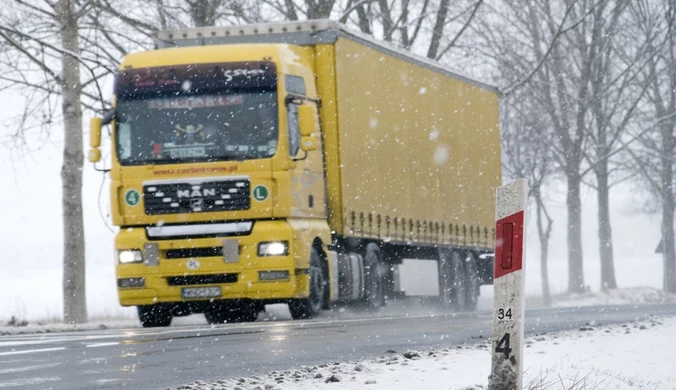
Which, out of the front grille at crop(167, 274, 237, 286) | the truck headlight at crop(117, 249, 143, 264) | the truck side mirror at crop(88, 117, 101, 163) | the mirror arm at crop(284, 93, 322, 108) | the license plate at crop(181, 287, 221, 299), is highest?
the mirror arm at crop(284, 93, 322, 108)

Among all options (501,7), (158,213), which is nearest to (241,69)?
(158,213)

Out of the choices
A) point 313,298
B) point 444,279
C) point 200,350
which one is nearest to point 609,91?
point 444,279

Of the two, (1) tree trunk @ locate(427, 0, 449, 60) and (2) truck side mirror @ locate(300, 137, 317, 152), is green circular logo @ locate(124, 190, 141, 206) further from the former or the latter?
(1) tree trunk @ locate(427, 0, 449, 60)

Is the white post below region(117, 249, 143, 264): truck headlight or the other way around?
below

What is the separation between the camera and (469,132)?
26078mm

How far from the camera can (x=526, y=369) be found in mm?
8930

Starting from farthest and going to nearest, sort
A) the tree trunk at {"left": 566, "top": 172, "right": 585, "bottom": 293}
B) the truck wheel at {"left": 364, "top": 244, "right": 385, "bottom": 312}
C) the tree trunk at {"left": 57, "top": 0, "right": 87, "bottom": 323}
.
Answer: the tree trunk at {"left": 566, "top": 172, "right": 585, "bottom": 293}
the tree trunk at {"left": 57, "top": 0, "right": 87, "bottom": 323}
the truck wheel at {"left": 364, "top": 244, "right": 385, "bottom": 312}

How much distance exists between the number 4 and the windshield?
34.6 feet

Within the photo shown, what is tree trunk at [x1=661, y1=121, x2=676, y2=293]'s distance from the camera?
47062 millimetres

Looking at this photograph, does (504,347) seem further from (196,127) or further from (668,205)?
(668,205)

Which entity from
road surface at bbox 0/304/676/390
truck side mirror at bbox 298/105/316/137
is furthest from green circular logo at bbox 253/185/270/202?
road surface at bbox 0/304/676/390

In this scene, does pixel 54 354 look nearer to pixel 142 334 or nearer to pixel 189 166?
pixel 142 334

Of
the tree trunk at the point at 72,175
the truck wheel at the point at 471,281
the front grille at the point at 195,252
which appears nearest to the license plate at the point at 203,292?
the front grille at the point at 195,252

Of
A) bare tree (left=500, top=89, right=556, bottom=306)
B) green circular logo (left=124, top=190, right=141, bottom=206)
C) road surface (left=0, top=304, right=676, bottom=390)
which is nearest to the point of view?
road surface (left=0, top=304, right=676, bottom=390)
